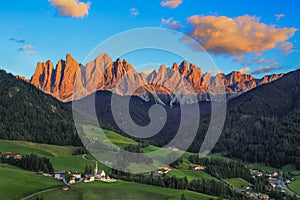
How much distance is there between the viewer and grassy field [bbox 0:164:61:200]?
83787mm

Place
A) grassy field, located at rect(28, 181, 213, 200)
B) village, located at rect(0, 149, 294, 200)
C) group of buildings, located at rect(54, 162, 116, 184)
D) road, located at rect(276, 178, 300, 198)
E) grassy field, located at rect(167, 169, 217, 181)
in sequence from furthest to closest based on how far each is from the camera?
road, located at rect(276, 178, 300, 198) < grassy field, located at rect(167, 169, 217, 181) < village, located at rect(0, 149, 294, 200) < group of buildings, located at rect(54, 162, 116, 184) < grassy field, located at rect(28, 181, 213, 200)

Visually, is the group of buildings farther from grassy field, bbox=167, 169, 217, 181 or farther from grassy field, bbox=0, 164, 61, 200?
grassy field, bbox=167, 169, 217, 181

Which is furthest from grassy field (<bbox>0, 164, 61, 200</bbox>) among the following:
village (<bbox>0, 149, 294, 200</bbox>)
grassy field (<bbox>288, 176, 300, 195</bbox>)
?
grassy field (<bbox>288, 176, 300, 195</bbox>)

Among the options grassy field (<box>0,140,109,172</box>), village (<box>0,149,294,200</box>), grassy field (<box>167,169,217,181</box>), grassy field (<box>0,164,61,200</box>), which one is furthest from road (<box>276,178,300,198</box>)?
grassy field (<box>0,164,61,200</box>)

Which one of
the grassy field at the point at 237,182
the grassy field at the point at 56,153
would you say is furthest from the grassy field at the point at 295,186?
the grassy field at the point at 56,153

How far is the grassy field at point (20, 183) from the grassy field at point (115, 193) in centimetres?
577

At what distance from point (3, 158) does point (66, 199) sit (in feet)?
192

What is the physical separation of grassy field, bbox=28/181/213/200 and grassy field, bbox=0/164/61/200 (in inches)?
227

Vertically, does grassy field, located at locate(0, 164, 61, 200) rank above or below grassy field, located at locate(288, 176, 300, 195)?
above

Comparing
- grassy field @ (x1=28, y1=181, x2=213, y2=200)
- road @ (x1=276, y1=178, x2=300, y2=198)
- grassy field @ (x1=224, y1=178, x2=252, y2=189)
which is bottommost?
road @ (x1=276, y1=178, x2=300, y2=198)

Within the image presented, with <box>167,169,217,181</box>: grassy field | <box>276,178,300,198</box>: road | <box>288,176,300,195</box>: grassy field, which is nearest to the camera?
<box>167,169,217,181</box>: grassy field

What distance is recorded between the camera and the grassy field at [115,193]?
273 feet

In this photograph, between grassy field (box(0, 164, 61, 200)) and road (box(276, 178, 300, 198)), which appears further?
road (box(276, 178, 300, 198))

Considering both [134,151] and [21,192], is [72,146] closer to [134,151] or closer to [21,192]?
[134,151]
